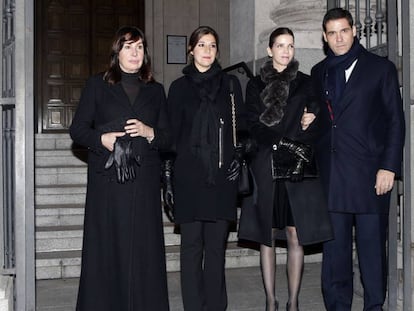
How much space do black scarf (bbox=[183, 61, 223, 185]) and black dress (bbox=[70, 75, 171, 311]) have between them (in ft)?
0.94

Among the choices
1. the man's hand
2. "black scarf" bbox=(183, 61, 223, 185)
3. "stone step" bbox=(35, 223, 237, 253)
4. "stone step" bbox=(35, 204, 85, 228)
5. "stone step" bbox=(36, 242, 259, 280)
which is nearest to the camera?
the man's hand

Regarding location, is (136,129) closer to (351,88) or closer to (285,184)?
(285,184)

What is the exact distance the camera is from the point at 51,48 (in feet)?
38.1

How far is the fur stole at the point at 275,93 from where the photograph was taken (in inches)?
186

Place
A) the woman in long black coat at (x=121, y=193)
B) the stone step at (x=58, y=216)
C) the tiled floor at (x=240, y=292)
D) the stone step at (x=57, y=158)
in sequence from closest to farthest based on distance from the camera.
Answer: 1. the woman in long black coat at (x=121, y=193)
2. the tiled floor at (x=240, y=292)
3. the stone step at (x=58, y=216)
4. the stone step at (x=57, y=158)

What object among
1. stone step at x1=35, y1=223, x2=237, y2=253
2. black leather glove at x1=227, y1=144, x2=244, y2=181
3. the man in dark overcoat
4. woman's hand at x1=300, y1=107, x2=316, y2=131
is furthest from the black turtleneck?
stone step at x1=35, y1=223, x2=237, y2=253

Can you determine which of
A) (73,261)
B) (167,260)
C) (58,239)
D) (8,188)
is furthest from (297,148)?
(58,239)

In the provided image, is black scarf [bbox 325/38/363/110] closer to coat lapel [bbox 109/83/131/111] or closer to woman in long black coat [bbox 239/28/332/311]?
woman in long black coat [bbox 239/28/332/311]

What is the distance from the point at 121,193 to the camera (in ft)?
14.7

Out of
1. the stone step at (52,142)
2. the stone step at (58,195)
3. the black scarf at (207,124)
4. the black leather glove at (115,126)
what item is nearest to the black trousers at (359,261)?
the black scarf at (207,124)

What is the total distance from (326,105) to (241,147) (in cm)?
73

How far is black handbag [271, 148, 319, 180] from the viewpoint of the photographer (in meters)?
4.75

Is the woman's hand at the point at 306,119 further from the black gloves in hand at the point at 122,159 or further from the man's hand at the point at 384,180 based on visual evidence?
the black gloves in hand at the point at 122,159

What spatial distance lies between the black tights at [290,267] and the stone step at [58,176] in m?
4.23
